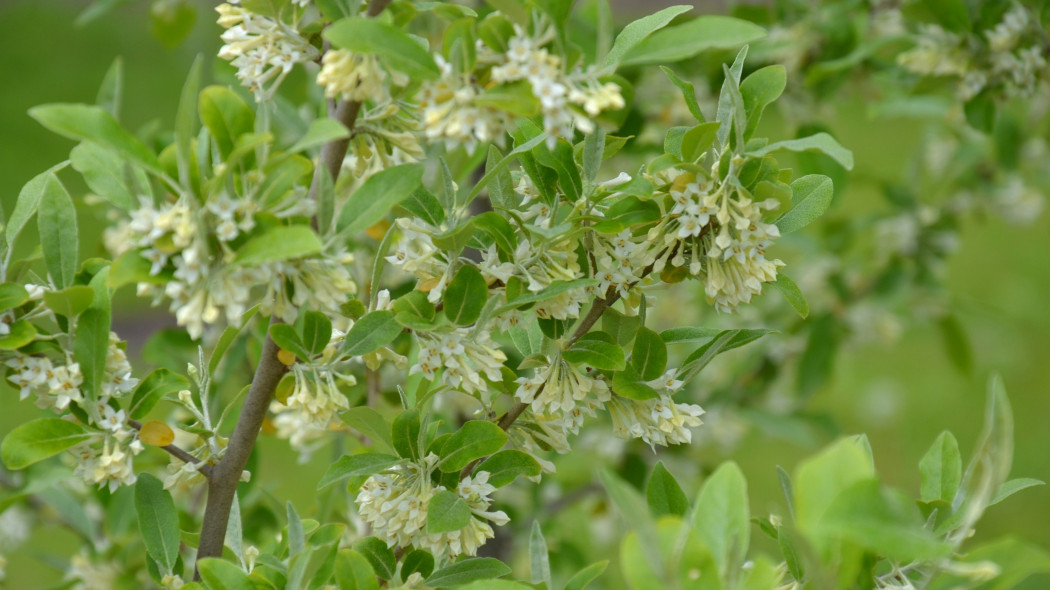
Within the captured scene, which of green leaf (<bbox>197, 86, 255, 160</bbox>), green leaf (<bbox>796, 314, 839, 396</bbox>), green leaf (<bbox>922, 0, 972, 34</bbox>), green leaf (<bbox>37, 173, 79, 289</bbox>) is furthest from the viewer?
green leaf (<bbox>796, 314, 839, 396</bbox>)

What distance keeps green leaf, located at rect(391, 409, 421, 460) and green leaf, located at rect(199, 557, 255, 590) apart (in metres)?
0.17

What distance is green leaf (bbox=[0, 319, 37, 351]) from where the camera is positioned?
2.37 feet

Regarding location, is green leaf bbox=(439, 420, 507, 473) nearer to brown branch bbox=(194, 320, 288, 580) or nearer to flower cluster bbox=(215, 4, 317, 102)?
brown branch bbox=(194, 320, 288, 580)

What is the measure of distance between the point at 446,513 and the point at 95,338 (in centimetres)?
32

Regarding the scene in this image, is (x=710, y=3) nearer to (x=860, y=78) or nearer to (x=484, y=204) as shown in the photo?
(x=860, y=78)

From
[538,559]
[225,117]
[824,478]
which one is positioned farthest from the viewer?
[538,559]

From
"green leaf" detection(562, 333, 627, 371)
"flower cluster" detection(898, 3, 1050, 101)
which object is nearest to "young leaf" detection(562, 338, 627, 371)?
"green leaf" detection(562, 333, 627, 371)

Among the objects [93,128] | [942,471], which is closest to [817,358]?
[942,471]

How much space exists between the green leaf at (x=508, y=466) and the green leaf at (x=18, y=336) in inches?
15.1

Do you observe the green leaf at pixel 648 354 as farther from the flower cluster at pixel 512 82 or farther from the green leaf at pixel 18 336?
the green leaf at pixel 18 336

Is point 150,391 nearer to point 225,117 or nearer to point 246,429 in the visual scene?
point 246,429

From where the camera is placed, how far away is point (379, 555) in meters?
0.80

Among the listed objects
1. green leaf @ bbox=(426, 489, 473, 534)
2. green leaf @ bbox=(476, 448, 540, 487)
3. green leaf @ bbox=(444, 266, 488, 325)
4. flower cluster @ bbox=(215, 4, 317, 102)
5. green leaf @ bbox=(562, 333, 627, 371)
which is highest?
flower cluster @ bbox=(215, 4, 317, 102)

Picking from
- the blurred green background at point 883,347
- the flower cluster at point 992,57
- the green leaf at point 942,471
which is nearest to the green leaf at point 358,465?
the green leaf at point 942,471
